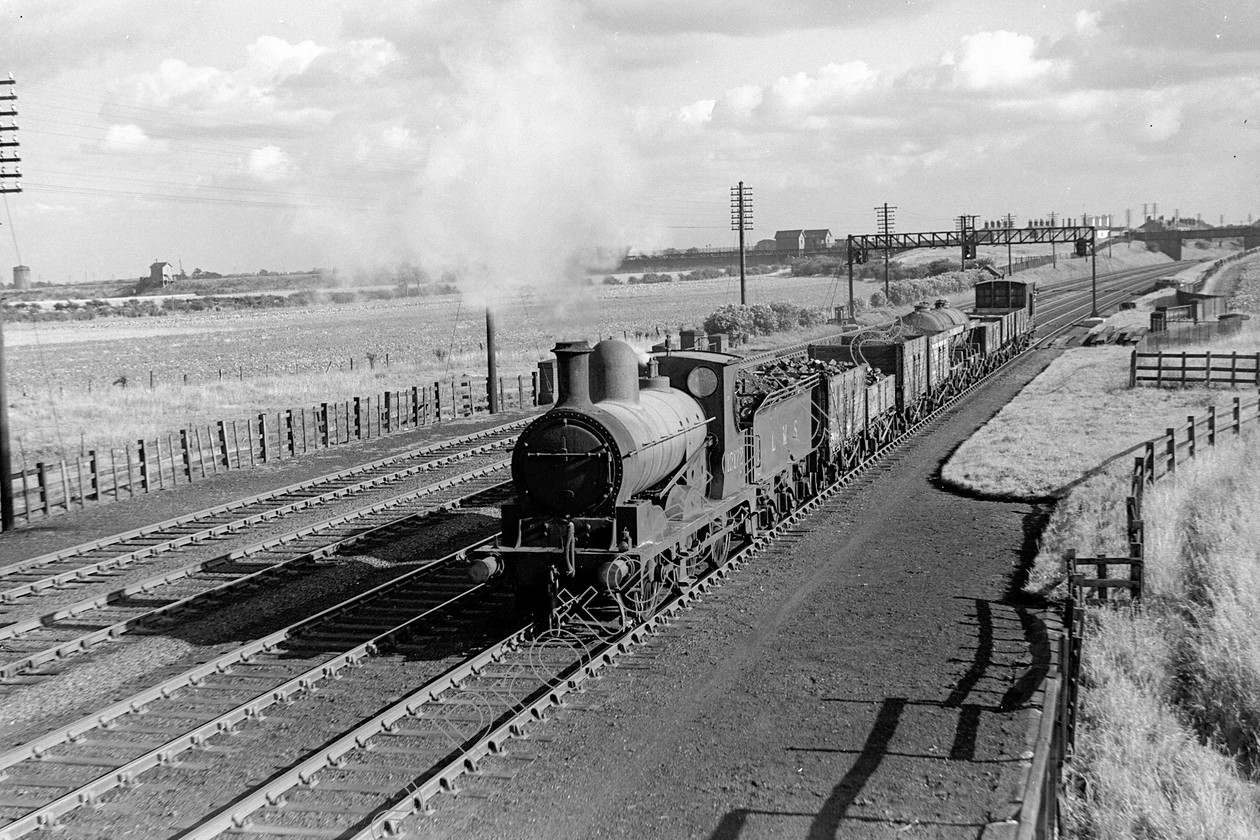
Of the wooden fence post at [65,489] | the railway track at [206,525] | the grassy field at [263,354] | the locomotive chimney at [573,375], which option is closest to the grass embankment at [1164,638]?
the locomotive chimney at [573,375]

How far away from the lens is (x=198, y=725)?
10.9 metres

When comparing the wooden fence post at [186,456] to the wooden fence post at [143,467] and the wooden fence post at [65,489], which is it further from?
the wooden fence post at [65,489]

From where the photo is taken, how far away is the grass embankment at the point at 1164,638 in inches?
362

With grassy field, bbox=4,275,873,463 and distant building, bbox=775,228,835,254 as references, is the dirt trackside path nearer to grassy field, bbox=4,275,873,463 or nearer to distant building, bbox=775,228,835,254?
grassy field, bbox=4,275,873,463

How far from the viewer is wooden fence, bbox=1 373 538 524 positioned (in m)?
22.9

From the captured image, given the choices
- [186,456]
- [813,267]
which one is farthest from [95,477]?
[813,267]

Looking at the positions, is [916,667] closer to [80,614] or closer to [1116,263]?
[80,614]

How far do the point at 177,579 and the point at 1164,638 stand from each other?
1400cm

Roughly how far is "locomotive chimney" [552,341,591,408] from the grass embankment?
641cm

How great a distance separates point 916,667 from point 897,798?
325cm

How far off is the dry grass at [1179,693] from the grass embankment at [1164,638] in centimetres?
2

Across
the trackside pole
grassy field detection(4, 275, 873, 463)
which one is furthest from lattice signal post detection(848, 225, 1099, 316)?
grassy field detection(4, 275, 873, 463)

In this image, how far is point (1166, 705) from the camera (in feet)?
37.6

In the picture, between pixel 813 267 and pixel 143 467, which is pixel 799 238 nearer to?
pixel 813 267
